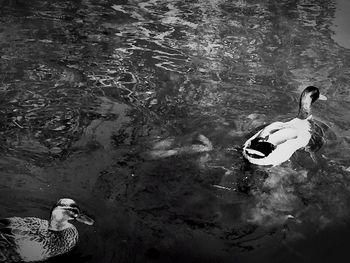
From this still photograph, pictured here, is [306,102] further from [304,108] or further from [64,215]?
[64,215]

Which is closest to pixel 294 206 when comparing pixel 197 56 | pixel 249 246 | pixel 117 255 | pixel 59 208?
pixel 249 246

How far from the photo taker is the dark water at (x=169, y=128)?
15.9 feet

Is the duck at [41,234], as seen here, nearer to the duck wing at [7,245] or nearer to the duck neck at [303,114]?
the duck wing at [7,245]

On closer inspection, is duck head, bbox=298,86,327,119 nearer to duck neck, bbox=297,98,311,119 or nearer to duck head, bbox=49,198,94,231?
duck neck, bbox=297,98,311,119

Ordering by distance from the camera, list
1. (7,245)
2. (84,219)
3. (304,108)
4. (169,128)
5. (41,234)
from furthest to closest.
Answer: (304,108) < (169,128) < (84,219) < (41,234) < (7,245)

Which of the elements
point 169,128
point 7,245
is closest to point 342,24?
point 169,128

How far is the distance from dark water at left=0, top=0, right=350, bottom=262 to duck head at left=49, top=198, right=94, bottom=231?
25 cm

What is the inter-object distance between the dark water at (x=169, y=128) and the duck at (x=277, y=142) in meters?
0.22

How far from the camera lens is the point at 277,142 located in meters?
6.11

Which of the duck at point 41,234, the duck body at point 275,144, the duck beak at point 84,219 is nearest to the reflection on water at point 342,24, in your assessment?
the duck body at point 275,144

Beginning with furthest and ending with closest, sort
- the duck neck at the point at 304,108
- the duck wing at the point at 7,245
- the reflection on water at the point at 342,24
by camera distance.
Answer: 1. the reflection on water at the point at 342,24
2. the duck neck at the point at 304,108
3. the duck wing at the point at 7,245

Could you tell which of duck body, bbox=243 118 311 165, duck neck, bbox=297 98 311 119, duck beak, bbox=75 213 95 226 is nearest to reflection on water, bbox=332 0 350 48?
duck neck, bbox=297 98 311 119

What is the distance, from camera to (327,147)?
22.3 feet

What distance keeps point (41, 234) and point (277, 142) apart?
359cm
